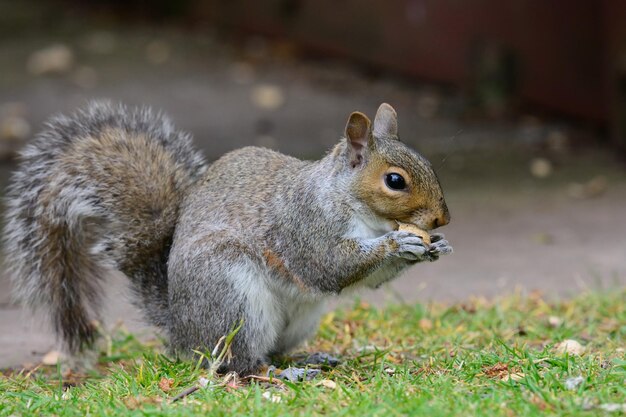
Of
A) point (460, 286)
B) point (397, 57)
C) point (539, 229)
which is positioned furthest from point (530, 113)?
point (460, 286)

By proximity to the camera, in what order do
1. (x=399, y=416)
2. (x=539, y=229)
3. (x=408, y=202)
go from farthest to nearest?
(x=539, y=229) < (x=408, y=202) < (x=399, y=416)

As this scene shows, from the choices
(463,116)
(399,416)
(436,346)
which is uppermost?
(463,116)

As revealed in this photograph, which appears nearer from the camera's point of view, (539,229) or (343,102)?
(539,229)

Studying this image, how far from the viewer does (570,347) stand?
10.3 feet

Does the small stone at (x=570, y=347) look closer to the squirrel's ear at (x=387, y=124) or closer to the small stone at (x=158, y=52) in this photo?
the squirrel's ear at (x=387, y=124)

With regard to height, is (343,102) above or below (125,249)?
above

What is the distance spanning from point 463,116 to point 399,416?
4593 millimetres

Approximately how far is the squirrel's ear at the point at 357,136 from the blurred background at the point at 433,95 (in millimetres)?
1198

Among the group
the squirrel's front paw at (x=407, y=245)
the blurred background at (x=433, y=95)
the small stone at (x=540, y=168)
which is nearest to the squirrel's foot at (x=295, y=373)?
the squirrel's front paw at (x=407, y=245)

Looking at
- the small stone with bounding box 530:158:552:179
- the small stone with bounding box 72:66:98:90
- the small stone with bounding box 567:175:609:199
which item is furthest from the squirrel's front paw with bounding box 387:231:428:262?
the small stone with bounding box 72:66:98:90

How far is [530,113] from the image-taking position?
267 inches

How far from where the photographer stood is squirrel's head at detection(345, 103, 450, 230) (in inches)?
109

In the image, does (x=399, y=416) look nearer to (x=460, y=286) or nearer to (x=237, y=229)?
(x=237, y=229)

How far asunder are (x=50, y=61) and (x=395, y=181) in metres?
5.63
